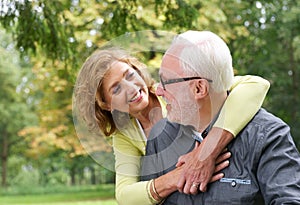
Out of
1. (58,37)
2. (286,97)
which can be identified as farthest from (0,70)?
(58,37)

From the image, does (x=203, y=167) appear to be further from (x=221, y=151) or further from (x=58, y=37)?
(x=58, y=37)

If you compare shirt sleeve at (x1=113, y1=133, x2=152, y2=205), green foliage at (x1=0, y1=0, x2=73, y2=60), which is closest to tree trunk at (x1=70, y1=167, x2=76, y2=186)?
green foliage at (x1=0, y1=0, x2=73, y2=60)

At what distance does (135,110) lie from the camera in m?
1.95

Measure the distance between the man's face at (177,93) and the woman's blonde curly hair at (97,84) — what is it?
263mm

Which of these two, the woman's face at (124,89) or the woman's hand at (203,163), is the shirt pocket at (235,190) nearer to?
the woman's hand at (203,163)

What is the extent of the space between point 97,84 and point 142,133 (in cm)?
26

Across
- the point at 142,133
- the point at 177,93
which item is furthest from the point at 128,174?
the point at 177,93

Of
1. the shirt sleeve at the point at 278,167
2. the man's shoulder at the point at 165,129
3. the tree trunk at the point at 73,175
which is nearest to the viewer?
the shirt sleeve at the point at 278,167

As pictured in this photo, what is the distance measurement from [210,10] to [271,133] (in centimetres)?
729

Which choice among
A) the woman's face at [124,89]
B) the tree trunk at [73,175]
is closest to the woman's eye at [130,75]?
the woman's face at [124,89]

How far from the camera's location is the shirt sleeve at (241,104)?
166cm

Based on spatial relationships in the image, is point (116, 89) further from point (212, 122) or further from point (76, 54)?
point (76, 54)

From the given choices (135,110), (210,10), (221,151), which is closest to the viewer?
(221,151)

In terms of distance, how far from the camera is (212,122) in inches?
67.4
